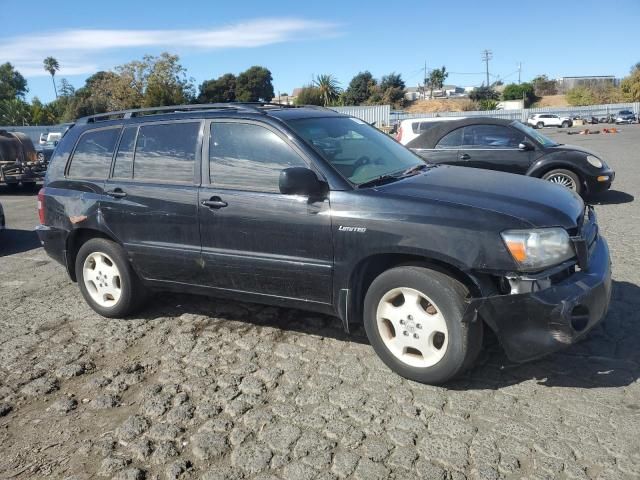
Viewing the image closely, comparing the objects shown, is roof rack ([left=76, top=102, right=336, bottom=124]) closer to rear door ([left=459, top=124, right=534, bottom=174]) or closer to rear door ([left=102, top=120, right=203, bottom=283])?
rear door ([left=102, top=120, right=203, bottom=283])

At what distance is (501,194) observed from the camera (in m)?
3.63

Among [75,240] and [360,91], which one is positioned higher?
[360,91]

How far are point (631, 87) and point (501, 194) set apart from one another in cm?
8501

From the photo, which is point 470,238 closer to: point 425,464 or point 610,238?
point 425,464

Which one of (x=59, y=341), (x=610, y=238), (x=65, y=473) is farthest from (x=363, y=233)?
(x=610, y=238)

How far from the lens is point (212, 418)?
3.35 metres

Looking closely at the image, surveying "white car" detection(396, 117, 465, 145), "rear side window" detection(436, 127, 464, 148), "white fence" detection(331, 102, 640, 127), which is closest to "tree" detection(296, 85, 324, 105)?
"white fence" detection(331, 102, 640, 127)

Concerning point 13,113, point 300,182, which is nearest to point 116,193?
point 300,182

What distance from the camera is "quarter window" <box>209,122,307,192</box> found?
404cm

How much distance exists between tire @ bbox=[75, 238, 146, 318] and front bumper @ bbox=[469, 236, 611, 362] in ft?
10.1

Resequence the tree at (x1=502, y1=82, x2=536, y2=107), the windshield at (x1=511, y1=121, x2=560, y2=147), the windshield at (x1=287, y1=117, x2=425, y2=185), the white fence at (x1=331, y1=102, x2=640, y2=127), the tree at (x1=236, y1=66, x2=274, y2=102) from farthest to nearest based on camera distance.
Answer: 1. the tree at (x1=502, y1=82, x2=536, y2=107)
2. the tree at (x1=236, y1=66, x2=274, y2=102)
3. the white fence at (x1=331, y1=102, x2=640, y2=127)
4. the windshield at (x1=511, y1=121, x2=560, y2=147)
5. the windshield at (x1=287, y1=117, x2=425, y2=185)

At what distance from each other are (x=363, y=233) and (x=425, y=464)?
57.0 inches

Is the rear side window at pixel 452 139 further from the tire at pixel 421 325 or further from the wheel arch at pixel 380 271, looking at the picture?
the tire at pixel 421 325

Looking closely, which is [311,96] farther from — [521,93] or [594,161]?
[594,161]
